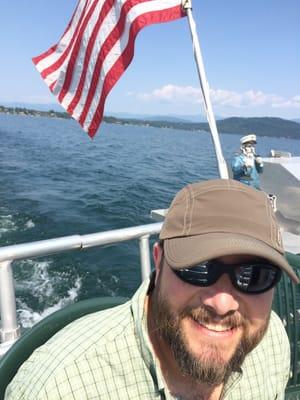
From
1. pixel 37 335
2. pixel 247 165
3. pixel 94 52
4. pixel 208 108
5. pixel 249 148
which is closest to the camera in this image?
Answer: pixel 37 335

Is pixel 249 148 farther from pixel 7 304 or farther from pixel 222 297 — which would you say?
pixel 222 297

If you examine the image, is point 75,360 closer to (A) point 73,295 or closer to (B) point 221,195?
(B) point 221,195

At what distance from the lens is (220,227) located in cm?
111

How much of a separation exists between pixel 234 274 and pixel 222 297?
7 cm

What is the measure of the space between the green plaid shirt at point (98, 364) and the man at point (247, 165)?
5565 millimetres

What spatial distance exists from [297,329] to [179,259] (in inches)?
63.2

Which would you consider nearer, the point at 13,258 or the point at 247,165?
the point at 13,258

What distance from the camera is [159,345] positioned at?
1.13m

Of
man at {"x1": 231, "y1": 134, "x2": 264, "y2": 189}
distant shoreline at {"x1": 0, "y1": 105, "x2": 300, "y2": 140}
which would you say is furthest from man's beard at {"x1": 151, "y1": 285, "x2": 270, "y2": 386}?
distant shoreline at {"x1": 0, "y1": 105, "x2": 300, "y2": 140}

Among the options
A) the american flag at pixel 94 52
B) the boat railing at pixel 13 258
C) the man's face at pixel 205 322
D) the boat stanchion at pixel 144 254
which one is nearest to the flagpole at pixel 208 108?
the american flag at pixel 94 52

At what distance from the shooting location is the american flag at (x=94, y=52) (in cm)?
331

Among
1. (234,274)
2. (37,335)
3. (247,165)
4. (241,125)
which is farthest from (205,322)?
(241,125)

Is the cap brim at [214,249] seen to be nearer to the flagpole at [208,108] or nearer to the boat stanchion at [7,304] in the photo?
the boat stanchion at [7,304]

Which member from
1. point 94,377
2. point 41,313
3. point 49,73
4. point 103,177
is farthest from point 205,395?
point 103,177
